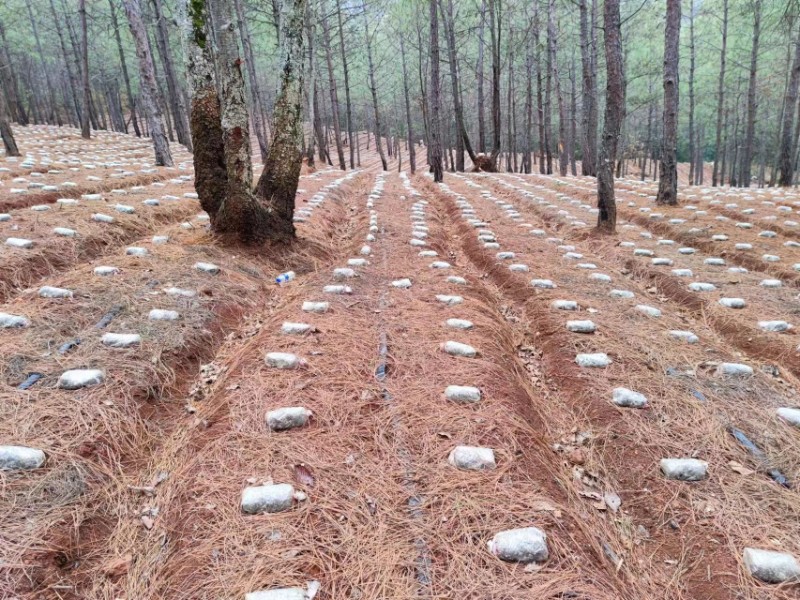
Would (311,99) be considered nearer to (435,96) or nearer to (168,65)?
(168,65)

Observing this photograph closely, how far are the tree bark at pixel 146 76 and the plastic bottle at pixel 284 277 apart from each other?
830cm

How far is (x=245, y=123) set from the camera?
4621 mm

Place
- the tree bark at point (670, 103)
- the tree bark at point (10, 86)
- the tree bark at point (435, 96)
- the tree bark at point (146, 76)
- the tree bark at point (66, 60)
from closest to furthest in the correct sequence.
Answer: the tree bark at point (670, 103), the tree bark at point (146, 76), the tree bark at point (435, 96), the tree bark at point (66, 60), the tree bark at point (10, 86)

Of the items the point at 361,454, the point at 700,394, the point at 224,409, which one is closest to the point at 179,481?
the point at 224,409

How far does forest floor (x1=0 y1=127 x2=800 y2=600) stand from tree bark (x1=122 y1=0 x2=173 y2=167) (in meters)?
6.77

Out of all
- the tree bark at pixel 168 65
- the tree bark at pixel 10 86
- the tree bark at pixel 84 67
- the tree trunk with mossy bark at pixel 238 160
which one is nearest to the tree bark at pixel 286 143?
the tree trunk with mossy bark at pixel 238 160

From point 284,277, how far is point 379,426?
2.53 metres

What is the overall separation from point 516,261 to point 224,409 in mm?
3605

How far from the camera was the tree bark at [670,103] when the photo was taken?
312 inches

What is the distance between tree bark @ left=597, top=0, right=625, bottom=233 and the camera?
5773 mm

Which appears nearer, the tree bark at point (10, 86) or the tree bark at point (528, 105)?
the tree bark at point (528, 105)

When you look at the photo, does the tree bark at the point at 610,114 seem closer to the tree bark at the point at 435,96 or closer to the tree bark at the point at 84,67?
the tree bark at the point at 435,96

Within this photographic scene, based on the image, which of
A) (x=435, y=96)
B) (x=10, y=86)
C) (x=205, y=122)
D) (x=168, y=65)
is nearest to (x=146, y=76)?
(x=168, y=65)

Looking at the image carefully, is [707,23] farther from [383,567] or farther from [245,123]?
[383,567]
